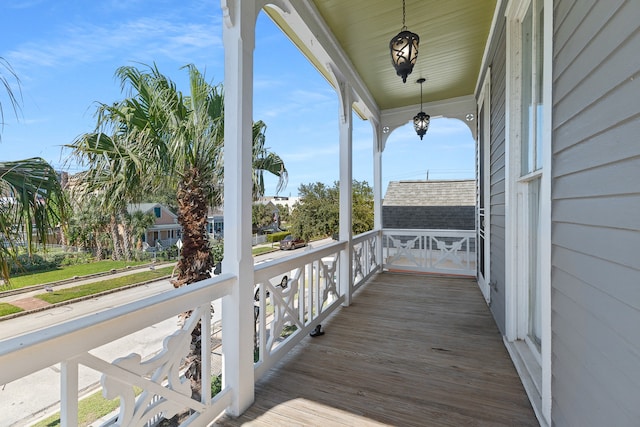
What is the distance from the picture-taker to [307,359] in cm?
248

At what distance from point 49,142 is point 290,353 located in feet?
7.11

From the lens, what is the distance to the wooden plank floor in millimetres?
1809

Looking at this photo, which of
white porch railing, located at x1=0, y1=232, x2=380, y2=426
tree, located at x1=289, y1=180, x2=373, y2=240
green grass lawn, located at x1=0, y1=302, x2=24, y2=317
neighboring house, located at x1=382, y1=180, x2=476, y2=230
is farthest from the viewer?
tree, located at x1=289, y1=180, x2=373, y2=240

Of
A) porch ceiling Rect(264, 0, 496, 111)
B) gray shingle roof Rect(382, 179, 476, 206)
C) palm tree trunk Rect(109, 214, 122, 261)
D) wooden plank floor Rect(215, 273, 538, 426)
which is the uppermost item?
porch ceiling Rect(264, 0, 496, 111)

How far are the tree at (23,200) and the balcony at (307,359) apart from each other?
0.50m

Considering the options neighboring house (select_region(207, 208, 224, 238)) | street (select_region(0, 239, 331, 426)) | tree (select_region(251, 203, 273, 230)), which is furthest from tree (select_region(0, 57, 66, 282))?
neighboring house (select_region(207, 208, 224, 238))

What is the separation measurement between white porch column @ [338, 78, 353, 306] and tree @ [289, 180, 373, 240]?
400cm

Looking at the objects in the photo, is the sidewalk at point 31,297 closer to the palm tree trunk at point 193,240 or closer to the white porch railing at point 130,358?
the white porch railing at point 130,358

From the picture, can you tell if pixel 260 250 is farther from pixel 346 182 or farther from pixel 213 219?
pixel 346 182

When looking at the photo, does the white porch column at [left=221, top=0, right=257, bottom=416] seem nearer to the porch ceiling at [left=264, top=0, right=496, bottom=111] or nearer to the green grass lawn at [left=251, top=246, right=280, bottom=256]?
the green grass lawn at [left=251, top=246, right=280, bottom=256]

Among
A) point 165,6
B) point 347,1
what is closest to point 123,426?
point 165,6

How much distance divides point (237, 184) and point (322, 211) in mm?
7867

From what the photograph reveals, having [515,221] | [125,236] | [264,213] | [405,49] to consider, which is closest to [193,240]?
[264,213]

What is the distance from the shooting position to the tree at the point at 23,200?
123cm
